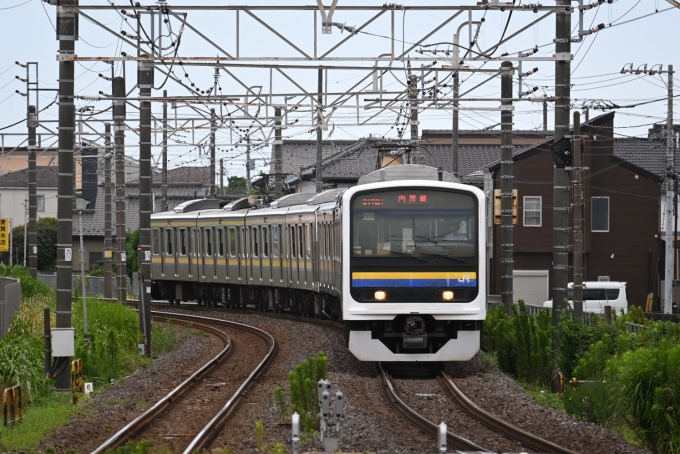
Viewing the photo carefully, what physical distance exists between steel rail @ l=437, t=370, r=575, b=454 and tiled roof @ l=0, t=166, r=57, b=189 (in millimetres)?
50805

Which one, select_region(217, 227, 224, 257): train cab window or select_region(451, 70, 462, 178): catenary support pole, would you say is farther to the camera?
select_region(217, 227, 224, 257): train cab window

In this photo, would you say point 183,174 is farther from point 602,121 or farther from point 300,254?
point 300,254

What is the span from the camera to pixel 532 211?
37.3 m

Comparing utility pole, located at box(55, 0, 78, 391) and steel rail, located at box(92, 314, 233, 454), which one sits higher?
utility pole, located at box(55, 0, 78, 391)

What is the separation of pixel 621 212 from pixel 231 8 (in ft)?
83.2

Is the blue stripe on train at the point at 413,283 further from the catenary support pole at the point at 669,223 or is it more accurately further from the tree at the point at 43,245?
the tree at the point at 43,245

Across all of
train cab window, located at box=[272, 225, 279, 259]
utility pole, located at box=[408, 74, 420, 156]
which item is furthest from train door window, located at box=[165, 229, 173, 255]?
utility pole, located at box=[408, 74, 420, 156]

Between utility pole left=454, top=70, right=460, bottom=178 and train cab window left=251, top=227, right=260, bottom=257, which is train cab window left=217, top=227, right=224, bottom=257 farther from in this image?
utility pole left=454, top=70, right=460, bottom=178

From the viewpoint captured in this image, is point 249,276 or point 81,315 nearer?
point 81,315

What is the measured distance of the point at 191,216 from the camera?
106 feet

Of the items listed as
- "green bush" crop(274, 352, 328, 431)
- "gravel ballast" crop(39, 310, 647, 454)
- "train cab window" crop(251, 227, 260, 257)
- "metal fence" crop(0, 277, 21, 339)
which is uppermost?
"train cab window" crop(251, 227, 260, 257)

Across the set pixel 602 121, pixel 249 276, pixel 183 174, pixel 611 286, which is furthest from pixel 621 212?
pixel 183 174

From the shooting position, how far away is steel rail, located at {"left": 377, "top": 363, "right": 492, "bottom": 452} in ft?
31.2

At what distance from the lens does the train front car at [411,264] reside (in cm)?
1453
